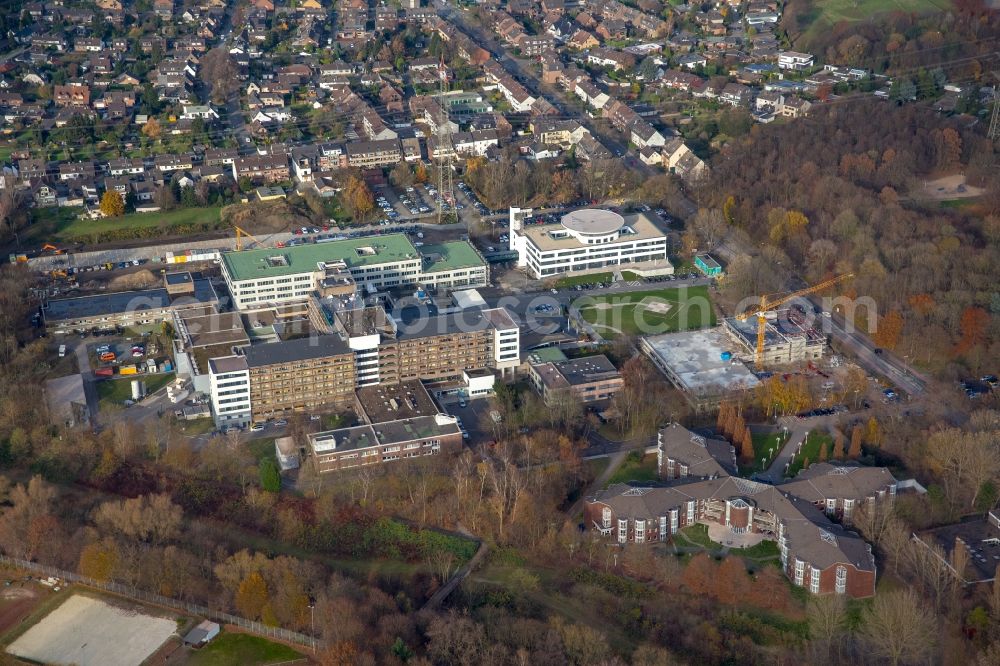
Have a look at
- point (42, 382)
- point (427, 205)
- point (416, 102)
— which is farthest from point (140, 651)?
point (416, 102)

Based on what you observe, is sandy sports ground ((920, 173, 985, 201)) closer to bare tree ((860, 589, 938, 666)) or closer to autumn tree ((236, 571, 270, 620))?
bare tree ((860, 589, 938, 666))

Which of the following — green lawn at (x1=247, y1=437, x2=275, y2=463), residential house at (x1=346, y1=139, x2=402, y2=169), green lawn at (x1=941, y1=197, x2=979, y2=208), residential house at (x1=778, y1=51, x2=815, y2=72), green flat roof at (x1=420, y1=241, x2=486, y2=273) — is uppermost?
residential house at (x1=778, y1=51, x2=815, y2=72)

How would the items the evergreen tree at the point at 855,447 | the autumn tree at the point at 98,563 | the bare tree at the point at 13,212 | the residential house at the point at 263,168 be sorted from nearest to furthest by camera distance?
the autumn tree at the point at 98,563, the evergreen tree at the point at 855,447, the bare tree at the point at 13,212, the residential house at the point at 263,168

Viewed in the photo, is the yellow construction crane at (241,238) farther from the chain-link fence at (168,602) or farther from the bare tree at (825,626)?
the bare tree at (825,626)

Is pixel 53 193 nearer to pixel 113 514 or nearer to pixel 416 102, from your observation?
pixel 416 102

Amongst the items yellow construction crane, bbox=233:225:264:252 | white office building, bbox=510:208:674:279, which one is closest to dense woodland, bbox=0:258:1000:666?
white office building, bbox=510:208:674:279

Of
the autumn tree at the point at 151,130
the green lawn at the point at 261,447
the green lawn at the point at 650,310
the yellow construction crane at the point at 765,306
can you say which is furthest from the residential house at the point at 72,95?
the yellow construction crane at the point at 765,306
